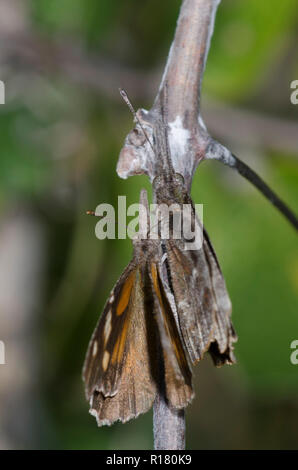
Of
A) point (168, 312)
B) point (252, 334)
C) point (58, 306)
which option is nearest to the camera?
point (168, 312)

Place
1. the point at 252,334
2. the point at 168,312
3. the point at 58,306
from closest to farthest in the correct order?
the point at 168,312, the point at 252,334, the point at 58,306

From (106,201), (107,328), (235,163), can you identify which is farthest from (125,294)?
(106,201)

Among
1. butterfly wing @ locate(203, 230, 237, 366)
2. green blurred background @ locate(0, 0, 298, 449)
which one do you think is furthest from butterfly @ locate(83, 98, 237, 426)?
green blurred background @ locate(0, 0, 298, 449)

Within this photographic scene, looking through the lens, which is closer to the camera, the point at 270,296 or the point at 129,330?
the point at 129,330

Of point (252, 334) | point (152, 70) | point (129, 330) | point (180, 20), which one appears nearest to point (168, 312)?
point (129, 330)

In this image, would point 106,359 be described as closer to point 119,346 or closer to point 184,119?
point 119,346

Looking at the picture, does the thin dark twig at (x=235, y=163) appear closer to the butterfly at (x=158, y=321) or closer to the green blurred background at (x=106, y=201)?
the butterfly at (x=158, y=321)

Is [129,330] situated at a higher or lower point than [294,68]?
lower

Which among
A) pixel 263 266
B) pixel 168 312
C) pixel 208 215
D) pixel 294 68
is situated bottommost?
pixel 168 312

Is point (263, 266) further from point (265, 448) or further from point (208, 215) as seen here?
point (265, 448)
